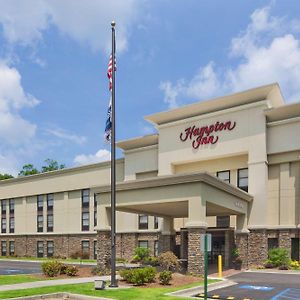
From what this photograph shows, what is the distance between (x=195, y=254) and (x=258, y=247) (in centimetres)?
1210

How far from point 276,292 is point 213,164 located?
22365 millimetres

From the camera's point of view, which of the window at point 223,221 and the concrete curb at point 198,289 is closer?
the concrete curb at point 198,289

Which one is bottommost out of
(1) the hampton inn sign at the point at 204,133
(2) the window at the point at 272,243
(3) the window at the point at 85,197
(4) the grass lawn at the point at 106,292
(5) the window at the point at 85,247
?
(5) the window at the point at 85,247

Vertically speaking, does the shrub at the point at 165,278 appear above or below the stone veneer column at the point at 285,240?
above

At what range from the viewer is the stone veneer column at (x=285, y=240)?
3625 cm

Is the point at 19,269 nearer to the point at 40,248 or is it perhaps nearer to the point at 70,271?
the point at 70,271

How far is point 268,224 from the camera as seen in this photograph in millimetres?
37469

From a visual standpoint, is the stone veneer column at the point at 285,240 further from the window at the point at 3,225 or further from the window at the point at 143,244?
the window at the point at 3,225

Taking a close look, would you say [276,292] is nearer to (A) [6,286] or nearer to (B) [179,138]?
(A) [6,286]

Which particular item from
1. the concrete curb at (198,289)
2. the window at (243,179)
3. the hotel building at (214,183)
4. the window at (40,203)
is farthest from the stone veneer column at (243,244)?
the window at (40,203)

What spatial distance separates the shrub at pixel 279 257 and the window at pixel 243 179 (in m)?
6.60

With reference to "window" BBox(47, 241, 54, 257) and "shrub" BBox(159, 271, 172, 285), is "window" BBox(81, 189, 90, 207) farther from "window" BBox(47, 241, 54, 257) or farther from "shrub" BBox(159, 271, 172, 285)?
"shrub" BBox(159, 271, 172, 285)

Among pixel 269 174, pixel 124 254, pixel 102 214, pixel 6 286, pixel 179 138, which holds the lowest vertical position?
pixel 124 254

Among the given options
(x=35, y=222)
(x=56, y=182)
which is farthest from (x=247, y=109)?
(x=35, y=222)
